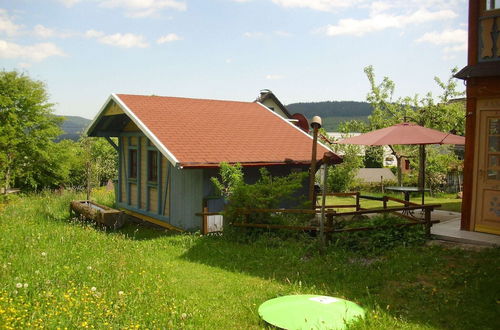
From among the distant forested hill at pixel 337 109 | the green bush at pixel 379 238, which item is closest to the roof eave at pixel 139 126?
the green bush at pixel 379 238

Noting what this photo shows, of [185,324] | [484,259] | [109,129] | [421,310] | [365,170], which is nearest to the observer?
[185,324]

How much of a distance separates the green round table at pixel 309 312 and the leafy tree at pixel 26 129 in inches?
896

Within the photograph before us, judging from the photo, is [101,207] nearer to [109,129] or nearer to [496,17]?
[109,129]

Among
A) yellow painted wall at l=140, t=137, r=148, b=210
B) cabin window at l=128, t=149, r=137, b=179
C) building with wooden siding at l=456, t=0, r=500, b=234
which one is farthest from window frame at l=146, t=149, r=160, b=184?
building with wooden siding at l=456, t=0, r=500, b=234

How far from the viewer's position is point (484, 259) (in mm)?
8156

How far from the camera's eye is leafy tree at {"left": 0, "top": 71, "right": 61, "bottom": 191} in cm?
2542

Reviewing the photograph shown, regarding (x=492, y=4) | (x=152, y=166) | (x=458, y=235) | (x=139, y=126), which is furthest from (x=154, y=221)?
(x=492, y=4)

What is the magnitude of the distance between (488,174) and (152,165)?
9.65 m

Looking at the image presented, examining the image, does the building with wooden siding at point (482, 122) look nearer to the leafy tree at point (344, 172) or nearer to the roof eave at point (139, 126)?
the roof eave at point (139, 126)

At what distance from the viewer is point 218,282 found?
7961 mm

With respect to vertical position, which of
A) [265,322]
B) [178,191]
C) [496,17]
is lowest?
[265,322]

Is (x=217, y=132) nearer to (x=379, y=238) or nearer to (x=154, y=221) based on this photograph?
(x=154, y=221)

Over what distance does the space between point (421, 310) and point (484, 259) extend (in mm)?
2502

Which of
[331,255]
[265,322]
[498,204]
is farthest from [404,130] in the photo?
[265,322]
